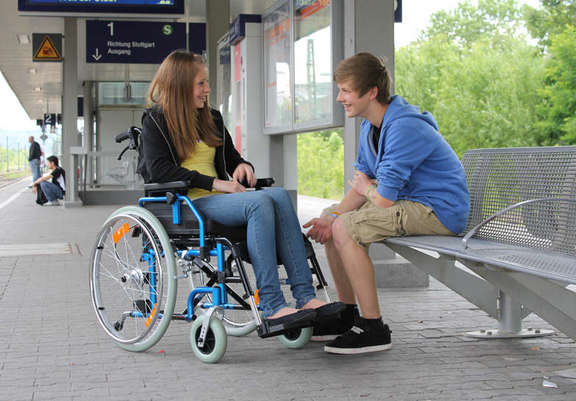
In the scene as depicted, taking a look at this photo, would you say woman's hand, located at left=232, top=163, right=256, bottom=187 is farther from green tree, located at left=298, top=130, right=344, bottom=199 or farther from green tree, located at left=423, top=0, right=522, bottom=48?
green tree, located at left=423, top=0, right=522, bottom=48

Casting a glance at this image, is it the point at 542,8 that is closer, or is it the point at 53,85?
the point at 53,85

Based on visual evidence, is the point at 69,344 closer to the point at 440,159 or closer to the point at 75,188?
the point at 440,159

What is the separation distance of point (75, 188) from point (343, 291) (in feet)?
43.3

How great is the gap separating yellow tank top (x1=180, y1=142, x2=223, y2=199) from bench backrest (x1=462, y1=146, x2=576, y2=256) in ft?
4.67

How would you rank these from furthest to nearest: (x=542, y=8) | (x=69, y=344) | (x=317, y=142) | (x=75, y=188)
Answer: (x=542, y=8)
(x=317, y=142)
(x=75, y=188)
(x=69, y=344)

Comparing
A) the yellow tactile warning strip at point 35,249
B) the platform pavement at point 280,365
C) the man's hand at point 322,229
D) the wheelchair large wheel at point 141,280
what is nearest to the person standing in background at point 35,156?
the yellow tactile warning strip at point 35,249

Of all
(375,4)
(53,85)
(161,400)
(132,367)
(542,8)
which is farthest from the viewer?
(542,8)

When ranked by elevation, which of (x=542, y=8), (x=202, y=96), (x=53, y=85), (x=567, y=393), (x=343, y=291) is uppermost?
(x=542, y=8)

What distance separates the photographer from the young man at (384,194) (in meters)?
3.74

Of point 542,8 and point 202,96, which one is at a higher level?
point 542,8

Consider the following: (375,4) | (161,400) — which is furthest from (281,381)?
(375,4)

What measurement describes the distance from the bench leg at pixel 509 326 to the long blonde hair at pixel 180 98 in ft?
6.01

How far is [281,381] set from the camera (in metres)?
3.35

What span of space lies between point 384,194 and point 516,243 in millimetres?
675
